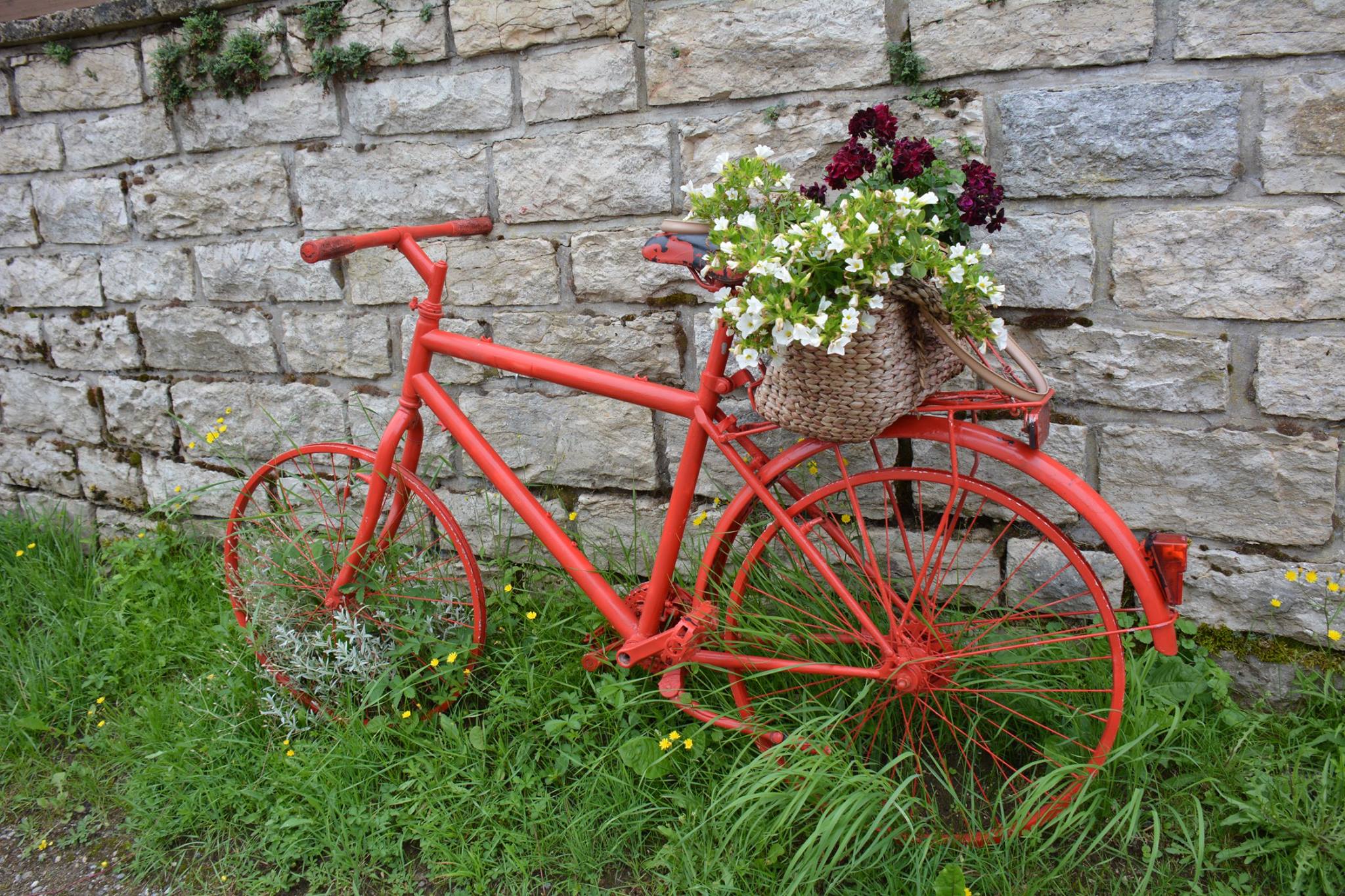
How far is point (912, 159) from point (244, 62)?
7.41ft

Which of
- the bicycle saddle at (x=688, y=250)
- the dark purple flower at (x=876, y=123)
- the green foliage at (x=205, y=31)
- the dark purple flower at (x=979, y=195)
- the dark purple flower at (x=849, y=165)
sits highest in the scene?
the green foliage at (x=205, y=31)

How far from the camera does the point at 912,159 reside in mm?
1898

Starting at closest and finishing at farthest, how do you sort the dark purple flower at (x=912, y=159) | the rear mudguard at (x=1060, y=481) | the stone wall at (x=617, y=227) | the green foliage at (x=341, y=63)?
1. the rear mudguard at (x=1060, y=481)
2. the dark purple flower at (x=912, y=159)
3. the stone wall at (x=617, y=227)
4. the green foliage at (x=341, y=63)

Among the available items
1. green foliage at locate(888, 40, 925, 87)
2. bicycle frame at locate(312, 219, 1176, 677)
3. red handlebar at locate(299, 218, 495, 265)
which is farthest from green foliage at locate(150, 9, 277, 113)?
green foliage at locate(888, 40, 925, 87)

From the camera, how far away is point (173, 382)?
3.48 meters

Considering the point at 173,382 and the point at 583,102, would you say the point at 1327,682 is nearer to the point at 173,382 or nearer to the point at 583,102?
the point at 583,102

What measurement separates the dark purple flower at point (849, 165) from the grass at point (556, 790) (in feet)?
4.01

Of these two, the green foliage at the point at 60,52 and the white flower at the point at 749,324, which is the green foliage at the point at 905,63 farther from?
the green foliage at the point at 60,52

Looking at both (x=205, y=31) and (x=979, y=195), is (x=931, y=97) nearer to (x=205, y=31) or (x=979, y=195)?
(x=979, y=195)

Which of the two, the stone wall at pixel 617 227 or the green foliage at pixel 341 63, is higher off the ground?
the green foliage at pixel 341 63

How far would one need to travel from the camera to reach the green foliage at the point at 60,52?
330 cm

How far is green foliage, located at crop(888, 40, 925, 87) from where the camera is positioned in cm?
219

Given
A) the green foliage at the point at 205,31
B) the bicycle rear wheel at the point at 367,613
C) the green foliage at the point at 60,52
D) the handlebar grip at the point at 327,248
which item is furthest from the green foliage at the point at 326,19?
the bicycle rear wheel at the point at 367,613

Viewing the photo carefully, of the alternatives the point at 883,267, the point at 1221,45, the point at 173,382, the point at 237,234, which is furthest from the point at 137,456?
the point at 1221,45
